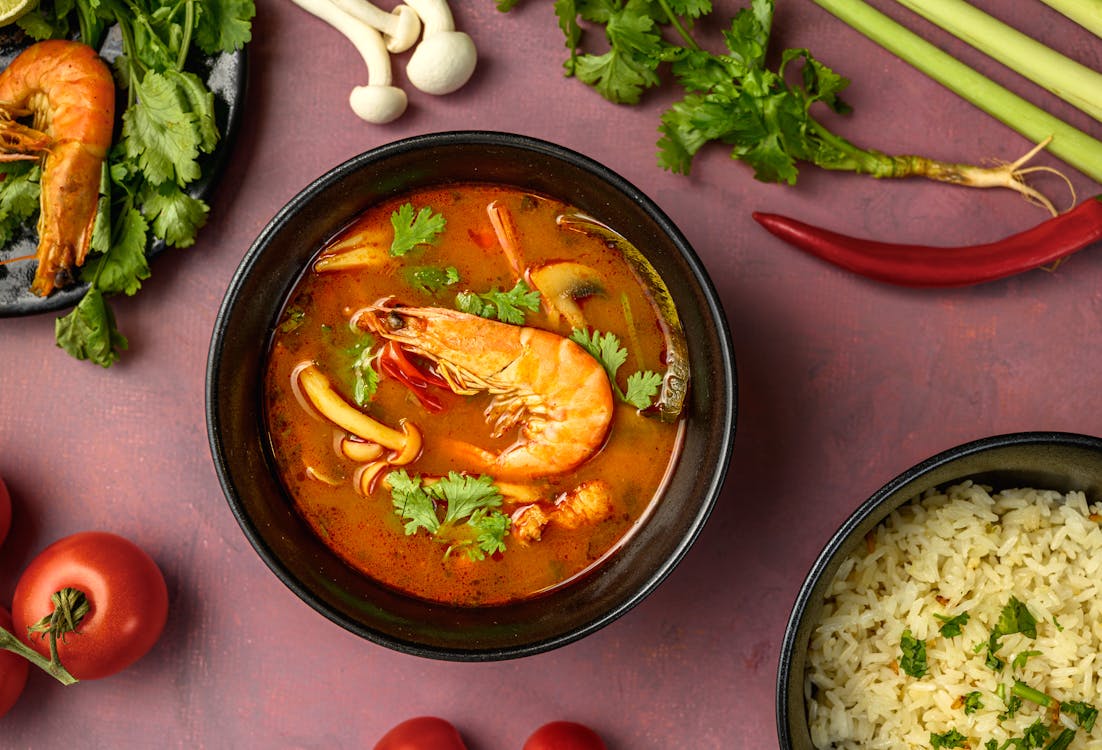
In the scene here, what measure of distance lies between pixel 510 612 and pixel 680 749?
0.68 meters

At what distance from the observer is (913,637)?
236 cm

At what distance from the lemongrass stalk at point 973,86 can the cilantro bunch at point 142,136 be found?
1613 millimetres

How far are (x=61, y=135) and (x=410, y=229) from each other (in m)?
0.95

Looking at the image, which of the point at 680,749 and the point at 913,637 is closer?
the point at 913,637

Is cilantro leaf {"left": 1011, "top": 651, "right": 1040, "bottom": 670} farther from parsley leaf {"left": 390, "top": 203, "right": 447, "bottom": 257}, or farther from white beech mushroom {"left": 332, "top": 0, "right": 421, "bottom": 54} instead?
white beech mushroom {"left": 332, "top": 0, "right": 421, "bottom": 54}

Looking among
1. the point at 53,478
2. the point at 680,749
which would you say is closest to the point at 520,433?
the point at 680,749

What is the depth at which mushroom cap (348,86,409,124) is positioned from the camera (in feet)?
8.48

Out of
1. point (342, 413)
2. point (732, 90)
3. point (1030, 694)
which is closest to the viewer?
point (1030, 694)

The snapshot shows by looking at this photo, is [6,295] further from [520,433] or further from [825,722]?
[825,722]

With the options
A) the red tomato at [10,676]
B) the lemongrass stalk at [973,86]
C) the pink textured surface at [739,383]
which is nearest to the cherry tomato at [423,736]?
the pink textured surface at [739,383]

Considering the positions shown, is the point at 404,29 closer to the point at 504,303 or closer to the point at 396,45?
the point at 396,45

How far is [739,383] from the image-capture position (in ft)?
8.62

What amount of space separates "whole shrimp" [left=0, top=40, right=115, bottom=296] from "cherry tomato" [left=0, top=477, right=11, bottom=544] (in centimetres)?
56

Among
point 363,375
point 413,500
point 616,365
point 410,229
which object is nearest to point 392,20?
point 410,229
